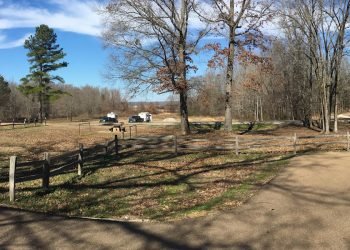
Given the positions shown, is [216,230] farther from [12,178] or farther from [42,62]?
[42,62]

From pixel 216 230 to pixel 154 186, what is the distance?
5.23 m

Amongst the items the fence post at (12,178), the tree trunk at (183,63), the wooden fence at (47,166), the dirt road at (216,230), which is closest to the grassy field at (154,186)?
the fence post at (12,178)

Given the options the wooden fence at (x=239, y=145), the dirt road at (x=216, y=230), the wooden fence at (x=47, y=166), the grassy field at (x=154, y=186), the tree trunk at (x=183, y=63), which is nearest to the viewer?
the dirt road at (x=216, y=230)

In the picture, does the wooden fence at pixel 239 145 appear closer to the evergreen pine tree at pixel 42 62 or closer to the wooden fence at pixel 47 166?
the wooden fence at pixel 47 166

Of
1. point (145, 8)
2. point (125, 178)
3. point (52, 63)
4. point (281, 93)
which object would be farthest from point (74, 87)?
point (125, 178)

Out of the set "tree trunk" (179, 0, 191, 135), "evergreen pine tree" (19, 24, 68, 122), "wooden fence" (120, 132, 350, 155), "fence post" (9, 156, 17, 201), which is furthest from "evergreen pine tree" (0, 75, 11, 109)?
"fence post" (9, 156, 17, 201)

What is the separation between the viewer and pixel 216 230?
703 centimetres

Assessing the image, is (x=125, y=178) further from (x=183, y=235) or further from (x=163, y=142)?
(x=163, y=142)

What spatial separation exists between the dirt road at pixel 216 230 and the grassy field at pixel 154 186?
0.84m

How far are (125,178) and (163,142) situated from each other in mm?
9263

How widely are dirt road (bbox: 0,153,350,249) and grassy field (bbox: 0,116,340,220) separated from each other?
2.77 ft

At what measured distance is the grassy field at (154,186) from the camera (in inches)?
354

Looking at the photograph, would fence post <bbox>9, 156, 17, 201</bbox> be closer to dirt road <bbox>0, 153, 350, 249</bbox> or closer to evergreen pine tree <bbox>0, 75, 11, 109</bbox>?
dirt road <bbox>0, 153, 350, 249</bbox>

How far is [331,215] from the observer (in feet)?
26.3
